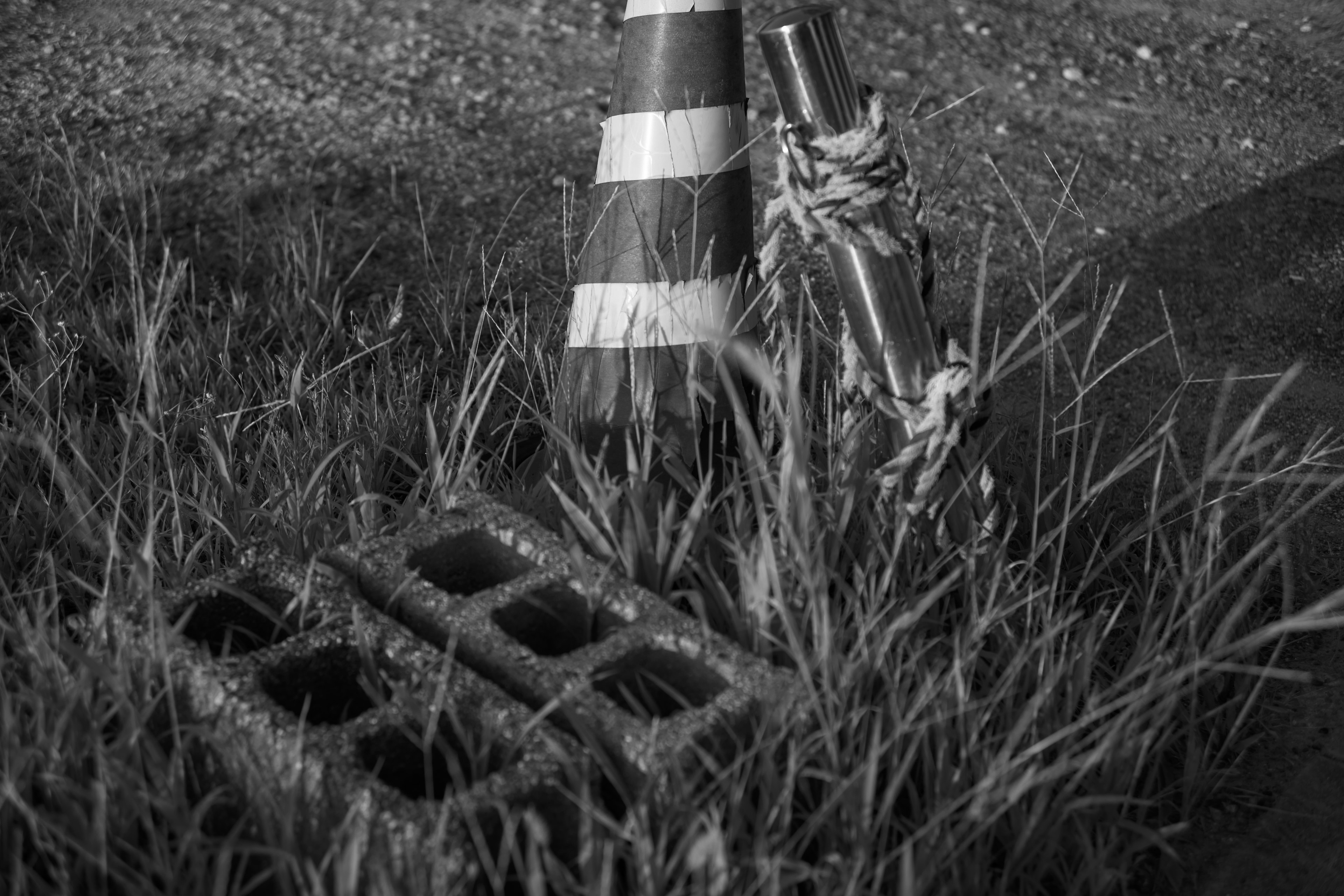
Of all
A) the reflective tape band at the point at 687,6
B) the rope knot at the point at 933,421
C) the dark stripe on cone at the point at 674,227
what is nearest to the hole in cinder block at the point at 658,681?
the rope knot at the point at 933,421

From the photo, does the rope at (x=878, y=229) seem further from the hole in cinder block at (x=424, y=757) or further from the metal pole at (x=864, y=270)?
the hole in cinder block at (x=424, y=757)

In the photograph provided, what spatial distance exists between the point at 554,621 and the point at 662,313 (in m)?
0.62

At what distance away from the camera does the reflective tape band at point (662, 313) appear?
2.11 m

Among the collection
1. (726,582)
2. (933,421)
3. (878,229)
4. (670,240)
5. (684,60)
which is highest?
(684,60)

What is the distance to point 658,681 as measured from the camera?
61.5 inches

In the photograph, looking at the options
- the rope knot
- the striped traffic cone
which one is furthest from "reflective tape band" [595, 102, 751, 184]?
the rope knot

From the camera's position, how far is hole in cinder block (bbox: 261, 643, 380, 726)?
1.58m

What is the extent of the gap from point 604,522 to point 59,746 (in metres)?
0.76

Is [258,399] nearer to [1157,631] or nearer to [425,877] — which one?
[425,877]

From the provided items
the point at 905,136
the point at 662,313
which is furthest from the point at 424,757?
the point at 905,136

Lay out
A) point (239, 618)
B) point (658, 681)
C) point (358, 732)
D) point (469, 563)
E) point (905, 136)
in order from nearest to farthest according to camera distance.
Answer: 1. point (358, 732)
2. point (658, 681)
3. point (239, 618)
4. point (469, 563)
5. point (905, 136)

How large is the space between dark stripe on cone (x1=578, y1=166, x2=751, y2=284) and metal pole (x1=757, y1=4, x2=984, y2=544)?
32cm

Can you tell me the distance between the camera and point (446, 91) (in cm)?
401

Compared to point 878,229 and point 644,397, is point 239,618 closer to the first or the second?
point 644,397
